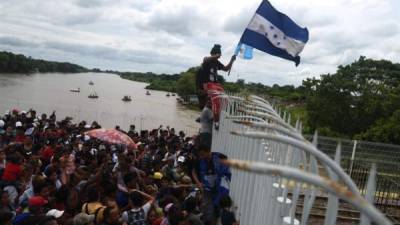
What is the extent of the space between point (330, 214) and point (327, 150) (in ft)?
31.3

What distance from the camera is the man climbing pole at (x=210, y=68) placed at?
7535 millimetres

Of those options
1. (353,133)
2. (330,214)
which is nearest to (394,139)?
(353,133)

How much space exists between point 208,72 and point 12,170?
139 inches

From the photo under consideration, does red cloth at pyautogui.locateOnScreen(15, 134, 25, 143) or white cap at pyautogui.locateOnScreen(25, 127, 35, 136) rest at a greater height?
red cloth at pyautogui.locateOnScreen(15, 134, 25, 143)

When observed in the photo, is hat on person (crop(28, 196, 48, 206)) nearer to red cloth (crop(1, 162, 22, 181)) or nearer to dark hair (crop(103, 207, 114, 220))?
dark hair (crop(103, 207, 114, 220))

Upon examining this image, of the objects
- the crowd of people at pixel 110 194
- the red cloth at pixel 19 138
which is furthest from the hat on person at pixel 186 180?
the red cloth at pixel 19 138

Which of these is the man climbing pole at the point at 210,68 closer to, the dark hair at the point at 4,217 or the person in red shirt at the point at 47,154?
the person in red shirt at the point at 47,154

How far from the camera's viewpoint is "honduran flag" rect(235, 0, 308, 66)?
255 inches

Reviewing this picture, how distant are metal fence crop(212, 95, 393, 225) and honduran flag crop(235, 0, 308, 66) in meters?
1.05

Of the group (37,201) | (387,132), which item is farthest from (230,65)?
(387,132)

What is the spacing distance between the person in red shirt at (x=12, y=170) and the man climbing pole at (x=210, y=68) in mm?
3230

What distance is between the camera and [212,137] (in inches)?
332

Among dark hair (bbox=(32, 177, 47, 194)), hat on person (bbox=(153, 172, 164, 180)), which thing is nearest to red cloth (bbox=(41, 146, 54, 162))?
hat on person (bbox=(153, 172, 164, 180))

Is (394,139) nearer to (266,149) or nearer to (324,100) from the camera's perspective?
(324,100)
